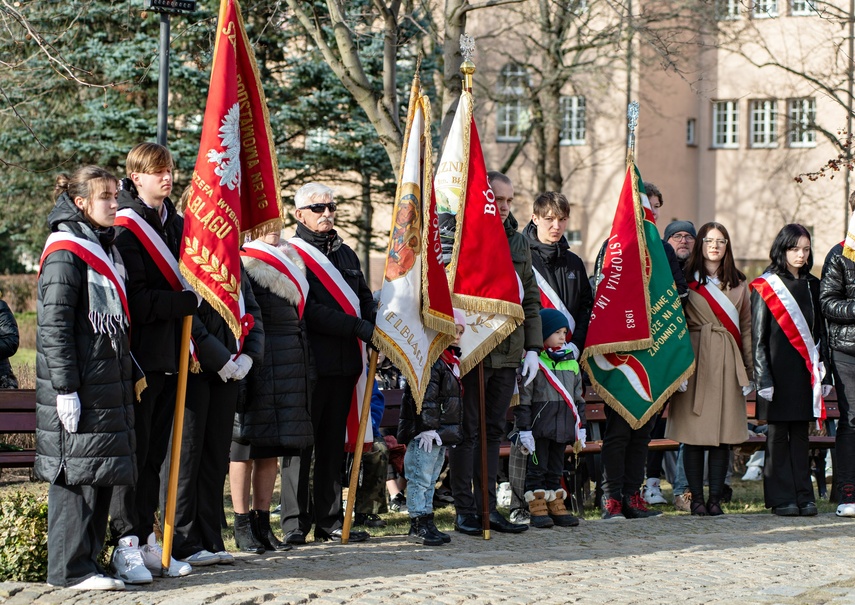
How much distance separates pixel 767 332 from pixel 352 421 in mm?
3411

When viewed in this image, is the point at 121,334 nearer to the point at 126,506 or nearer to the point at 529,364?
the point at 126,506

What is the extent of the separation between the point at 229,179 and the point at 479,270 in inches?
79.9

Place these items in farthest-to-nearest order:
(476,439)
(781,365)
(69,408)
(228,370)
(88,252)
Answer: (781,365) → (476,439) → (228,370) → (88,252) → (69,408)

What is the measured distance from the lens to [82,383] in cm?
627

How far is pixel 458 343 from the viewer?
28.1ft

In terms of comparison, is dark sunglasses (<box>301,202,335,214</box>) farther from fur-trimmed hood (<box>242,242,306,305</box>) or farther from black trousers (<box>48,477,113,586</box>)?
black trousers (<box>48,477,113,586</box>)

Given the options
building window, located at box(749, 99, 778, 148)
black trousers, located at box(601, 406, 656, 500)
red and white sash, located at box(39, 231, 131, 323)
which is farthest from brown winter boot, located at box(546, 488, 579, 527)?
building window, located at box(749, 99, 778, 148)

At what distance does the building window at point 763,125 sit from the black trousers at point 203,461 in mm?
31605

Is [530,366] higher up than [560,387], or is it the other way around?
[530,366]

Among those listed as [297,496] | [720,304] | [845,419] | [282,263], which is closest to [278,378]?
[282,263]

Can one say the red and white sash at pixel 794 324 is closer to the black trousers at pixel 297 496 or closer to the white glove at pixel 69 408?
the black trousers at pixel 297 496

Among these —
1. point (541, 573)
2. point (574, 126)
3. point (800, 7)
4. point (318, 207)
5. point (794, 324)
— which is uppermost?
point (800, 7)

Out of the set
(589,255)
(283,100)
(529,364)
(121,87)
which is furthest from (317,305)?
(589,255)

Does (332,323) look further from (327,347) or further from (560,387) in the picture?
(560,387)
